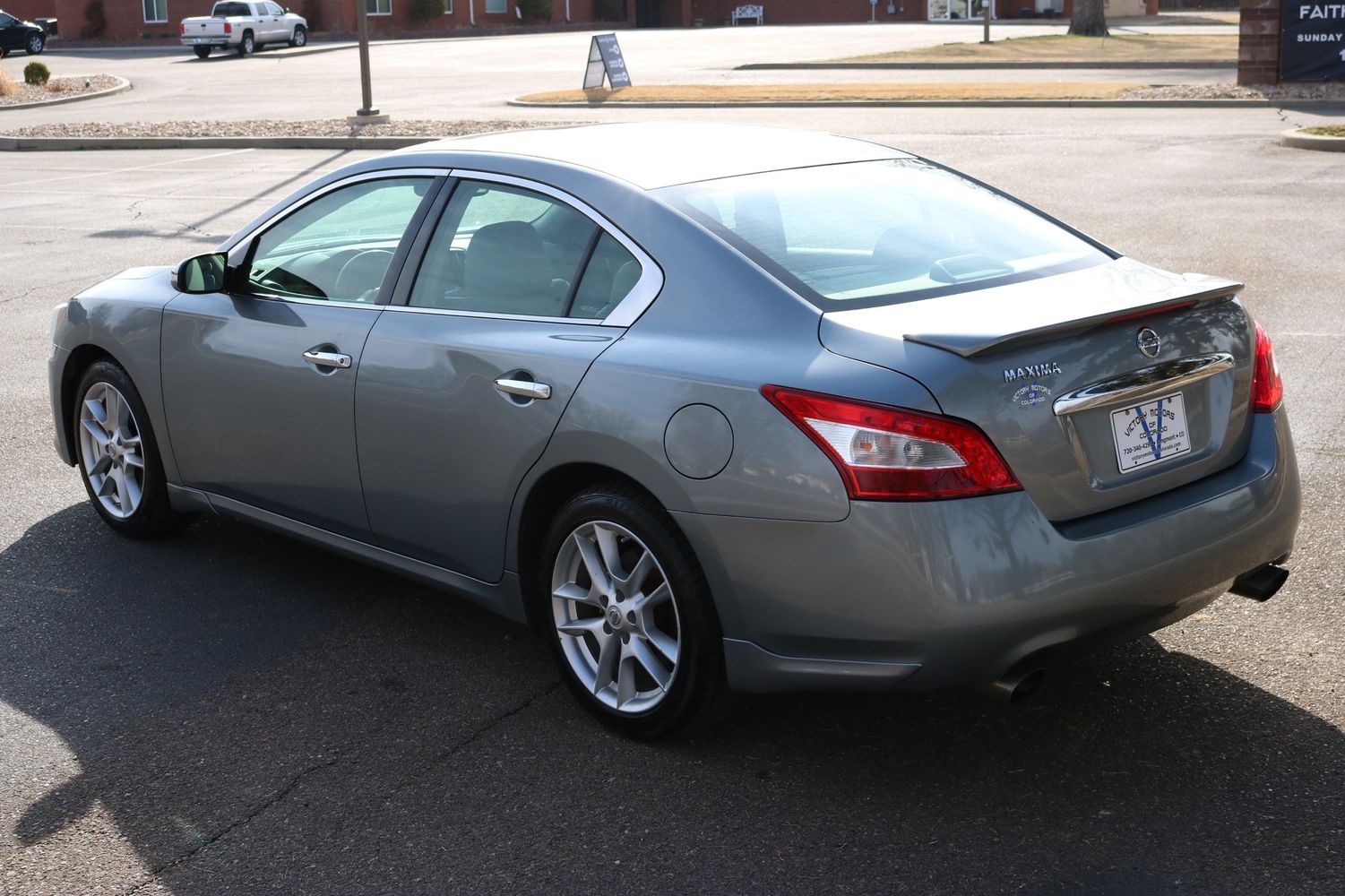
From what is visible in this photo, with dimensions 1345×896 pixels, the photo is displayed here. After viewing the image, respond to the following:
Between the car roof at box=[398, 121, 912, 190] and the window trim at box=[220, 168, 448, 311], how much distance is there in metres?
0.13

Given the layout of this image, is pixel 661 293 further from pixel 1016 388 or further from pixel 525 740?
pixel 525 740

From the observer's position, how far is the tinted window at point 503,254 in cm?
430

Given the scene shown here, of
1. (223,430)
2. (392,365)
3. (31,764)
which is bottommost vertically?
(31,764)

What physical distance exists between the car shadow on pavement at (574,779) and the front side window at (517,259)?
118 cm

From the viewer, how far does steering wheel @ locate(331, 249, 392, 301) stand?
15.8 ft

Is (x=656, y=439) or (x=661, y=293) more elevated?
(x=661, y=293)

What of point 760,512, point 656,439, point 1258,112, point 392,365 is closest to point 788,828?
point 760,512

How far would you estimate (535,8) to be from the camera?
71.6m

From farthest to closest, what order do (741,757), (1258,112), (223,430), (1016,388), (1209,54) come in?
(1209,54) → (1258,112) → (223,430) → (741,757) → (1016,388)

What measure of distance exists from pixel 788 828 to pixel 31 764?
2.12 metres

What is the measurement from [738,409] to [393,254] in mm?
1634

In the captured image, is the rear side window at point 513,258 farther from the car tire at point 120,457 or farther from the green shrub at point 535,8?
the green shrub at point 535,8

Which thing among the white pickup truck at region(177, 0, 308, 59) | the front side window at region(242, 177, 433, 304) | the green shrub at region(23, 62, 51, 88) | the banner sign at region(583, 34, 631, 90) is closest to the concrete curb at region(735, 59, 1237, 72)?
the banner sign at region(583, 34, 631, 90)

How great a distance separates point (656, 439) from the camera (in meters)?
3.79
